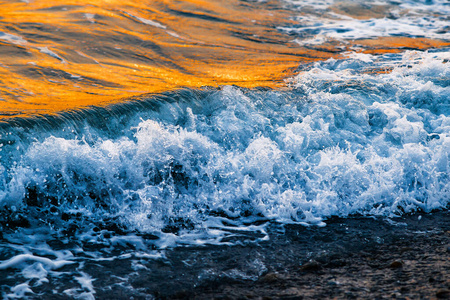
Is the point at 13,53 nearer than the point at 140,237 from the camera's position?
No

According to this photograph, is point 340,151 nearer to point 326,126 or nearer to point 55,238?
point 326,126

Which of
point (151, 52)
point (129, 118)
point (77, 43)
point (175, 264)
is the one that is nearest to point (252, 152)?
point (129, 118)

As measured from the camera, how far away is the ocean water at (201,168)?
133 inches

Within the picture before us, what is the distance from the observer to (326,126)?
4.95 metres

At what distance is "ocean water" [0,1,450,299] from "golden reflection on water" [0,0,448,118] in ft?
0.58

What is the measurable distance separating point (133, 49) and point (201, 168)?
3361mm

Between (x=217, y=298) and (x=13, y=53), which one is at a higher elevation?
(x=13, y=53)

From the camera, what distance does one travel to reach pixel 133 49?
6816 mm

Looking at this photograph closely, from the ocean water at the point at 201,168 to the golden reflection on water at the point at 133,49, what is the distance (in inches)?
6.9

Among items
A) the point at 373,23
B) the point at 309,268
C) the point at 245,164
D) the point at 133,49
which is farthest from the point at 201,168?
the point at 373,23

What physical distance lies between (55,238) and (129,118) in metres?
1.61

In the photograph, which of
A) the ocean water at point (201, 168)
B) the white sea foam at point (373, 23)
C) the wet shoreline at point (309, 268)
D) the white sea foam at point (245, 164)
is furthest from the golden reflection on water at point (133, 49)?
the wet shoreline at point (309, 268)

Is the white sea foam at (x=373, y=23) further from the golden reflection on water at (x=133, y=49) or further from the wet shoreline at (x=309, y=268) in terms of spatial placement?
the wet shoreline at (x=309, y=268)

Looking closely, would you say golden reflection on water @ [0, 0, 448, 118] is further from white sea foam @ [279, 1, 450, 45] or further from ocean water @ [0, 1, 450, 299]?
white sea foam @ [279, 1, 450, 45]
